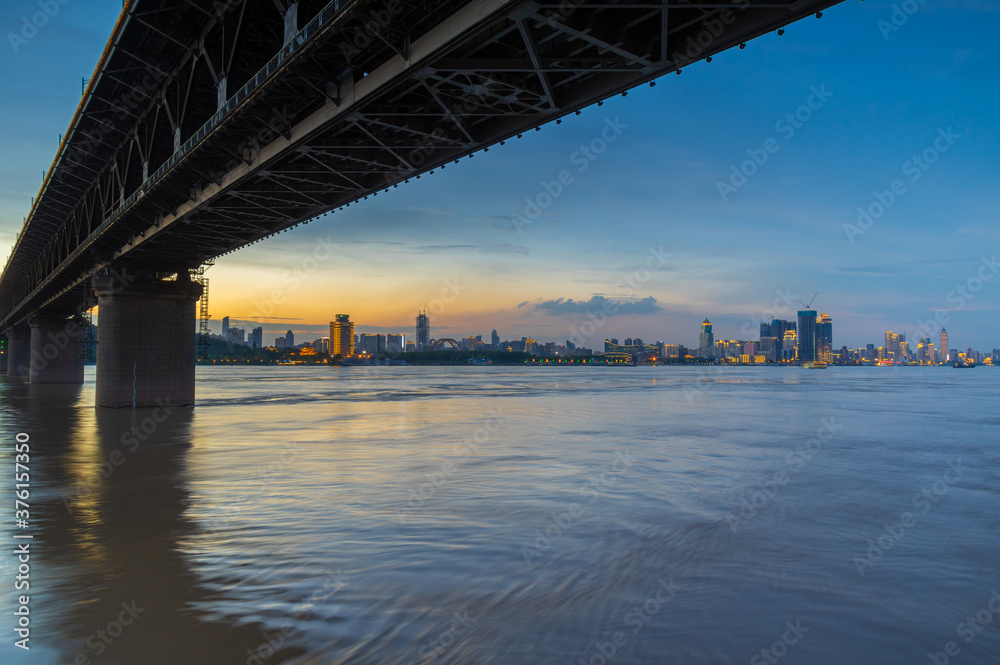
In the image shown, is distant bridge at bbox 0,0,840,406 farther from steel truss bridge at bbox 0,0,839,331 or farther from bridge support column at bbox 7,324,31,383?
bridge support column at bbox 7,324,31,383

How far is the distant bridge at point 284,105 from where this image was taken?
12.7 m

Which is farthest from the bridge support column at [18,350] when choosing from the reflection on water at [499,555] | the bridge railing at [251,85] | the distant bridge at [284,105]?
the reflection on water at [499,555]

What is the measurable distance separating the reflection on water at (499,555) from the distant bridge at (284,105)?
10036mm

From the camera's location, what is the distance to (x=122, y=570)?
31.4 feet

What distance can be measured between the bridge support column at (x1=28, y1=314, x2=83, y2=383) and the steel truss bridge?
2171 inches

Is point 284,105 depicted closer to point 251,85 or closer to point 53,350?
point 251,85

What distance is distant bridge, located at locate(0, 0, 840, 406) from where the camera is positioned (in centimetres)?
1271

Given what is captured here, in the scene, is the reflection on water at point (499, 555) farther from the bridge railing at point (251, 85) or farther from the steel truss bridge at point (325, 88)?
the bridge railing at point (251, 85)

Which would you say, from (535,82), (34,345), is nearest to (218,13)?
(535,82)

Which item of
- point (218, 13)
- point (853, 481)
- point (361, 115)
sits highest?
point (218, 13)

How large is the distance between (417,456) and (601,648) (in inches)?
673

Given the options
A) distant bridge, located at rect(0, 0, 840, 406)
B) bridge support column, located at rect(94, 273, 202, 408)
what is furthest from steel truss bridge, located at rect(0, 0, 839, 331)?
bridge support column, located at rect(94, 273, 202, 408)

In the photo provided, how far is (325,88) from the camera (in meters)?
16.6

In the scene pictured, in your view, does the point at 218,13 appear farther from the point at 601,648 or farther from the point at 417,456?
the point at 601,648
